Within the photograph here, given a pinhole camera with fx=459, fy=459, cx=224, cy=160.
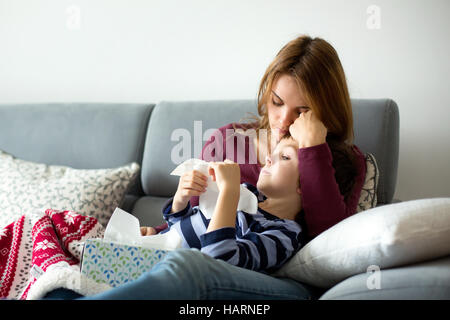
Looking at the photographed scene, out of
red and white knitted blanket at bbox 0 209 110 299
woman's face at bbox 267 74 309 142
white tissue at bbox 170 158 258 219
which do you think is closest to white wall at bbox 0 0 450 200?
woman's face at bbox 267 74 309 142

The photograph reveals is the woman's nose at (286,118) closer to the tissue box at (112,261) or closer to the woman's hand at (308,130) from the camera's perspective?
the woman's hand at (308,130)

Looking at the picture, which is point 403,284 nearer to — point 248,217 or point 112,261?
point 248,217

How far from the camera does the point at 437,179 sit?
1.73 meters

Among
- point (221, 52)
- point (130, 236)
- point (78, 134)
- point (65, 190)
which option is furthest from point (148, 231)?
point (221, 52)

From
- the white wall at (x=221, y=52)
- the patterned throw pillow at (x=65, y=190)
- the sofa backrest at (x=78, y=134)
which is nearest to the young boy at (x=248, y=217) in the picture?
the patterned throw pillow at (x=65, y=190)

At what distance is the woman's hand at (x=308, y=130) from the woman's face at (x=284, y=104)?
0.09 feet

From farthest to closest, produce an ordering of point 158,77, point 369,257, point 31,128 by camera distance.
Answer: point 158,77 → point 31,128 → point 369,257

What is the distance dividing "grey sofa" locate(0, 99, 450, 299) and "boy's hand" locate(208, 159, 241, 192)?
46 cm

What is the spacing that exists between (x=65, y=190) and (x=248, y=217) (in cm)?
73

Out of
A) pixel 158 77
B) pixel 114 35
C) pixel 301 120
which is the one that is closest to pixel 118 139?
pixel 158 77

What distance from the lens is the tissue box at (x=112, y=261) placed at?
0.98 m

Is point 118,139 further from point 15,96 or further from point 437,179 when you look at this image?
point 437,179

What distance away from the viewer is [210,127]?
164cm

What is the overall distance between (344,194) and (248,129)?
0.37 meters
